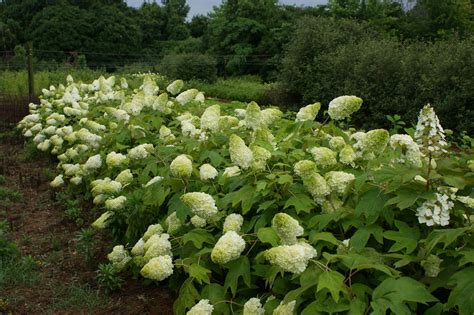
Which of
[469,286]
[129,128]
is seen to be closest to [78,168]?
[129,128]

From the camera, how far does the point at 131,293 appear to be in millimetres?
3682

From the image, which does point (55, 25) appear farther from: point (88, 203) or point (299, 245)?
point (299, 245)

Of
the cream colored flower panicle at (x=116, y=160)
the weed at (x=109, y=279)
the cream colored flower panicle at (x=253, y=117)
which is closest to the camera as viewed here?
the cream colored flower panicle at (x=253, y=117)

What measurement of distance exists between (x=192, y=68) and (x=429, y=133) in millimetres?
24670

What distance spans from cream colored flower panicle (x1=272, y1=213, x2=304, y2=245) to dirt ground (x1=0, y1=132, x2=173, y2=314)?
4.78 feet

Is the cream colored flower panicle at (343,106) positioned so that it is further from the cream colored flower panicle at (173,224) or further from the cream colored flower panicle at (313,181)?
the cream colored flower panicle at (173,224)

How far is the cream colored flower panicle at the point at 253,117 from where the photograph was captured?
3359 mm

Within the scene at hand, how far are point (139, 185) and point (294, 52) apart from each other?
14387 mm

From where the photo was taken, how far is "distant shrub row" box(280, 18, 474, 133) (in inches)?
484

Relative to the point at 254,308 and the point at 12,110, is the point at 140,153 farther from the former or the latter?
the point at 12,110

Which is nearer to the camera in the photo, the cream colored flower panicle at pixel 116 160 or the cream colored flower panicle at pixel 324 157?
the cream colored flower panicle at pixel 324 157

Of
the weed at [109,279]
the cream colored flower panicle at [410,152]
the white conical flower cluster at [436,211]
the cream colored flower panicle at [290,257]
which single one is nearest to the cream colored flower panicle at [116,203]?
the weed at [109,279]

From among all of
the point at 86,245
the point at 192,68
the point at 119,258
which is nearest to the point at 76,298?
the point at 119,258

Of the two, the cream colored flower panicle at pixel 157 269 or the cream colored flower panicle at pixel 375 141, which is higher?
the cream colored flower panicle at pixel 375 141
